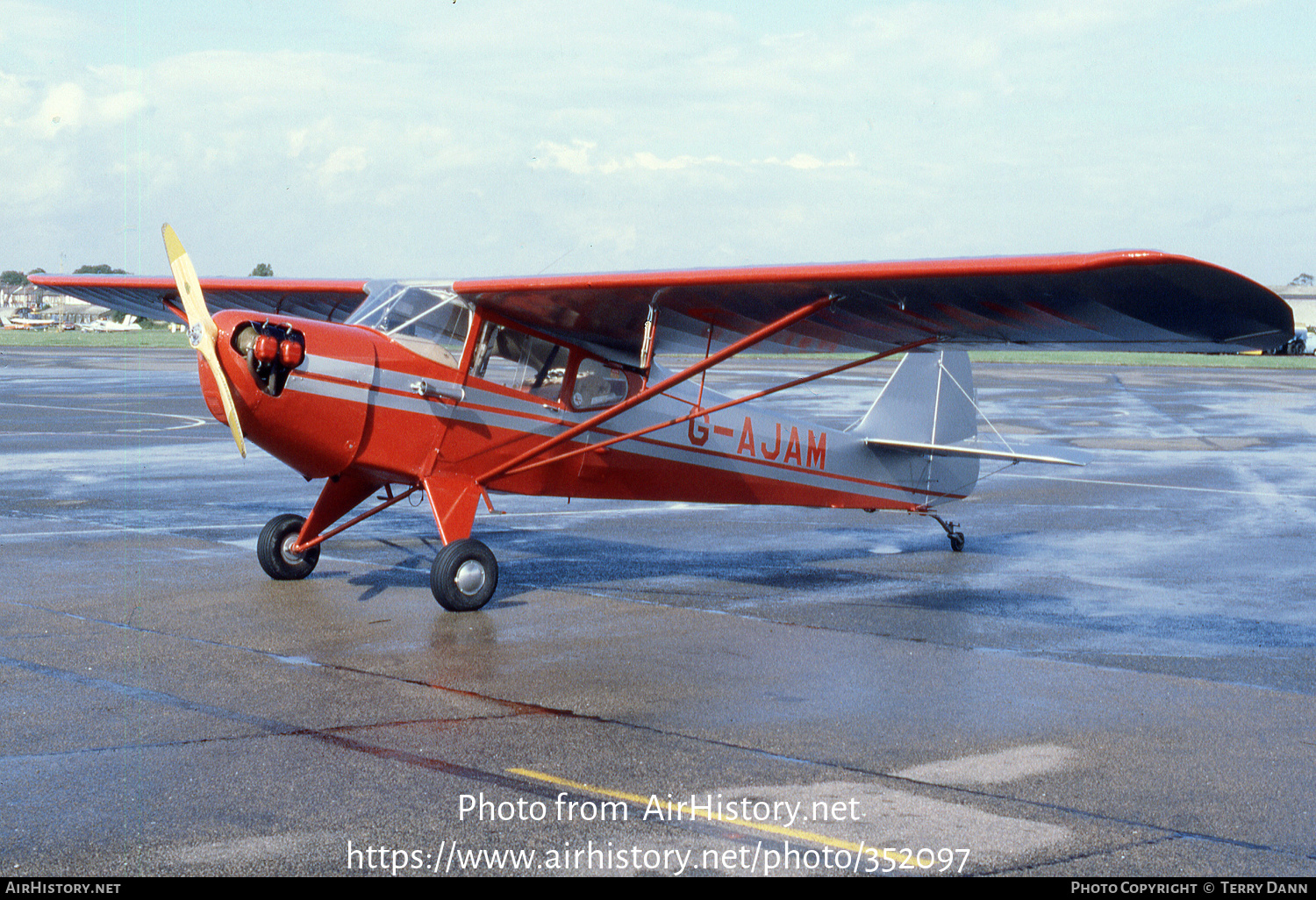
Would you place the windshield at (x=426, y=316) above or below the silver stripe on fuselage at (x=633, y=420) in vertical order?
above

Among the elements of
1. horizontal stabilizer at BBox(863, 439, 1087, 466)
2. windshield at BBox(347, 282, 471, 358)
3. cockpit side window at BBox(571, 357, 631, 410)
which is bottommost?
horizontal stabilizer at BBox(863, 439, 1087, 466)

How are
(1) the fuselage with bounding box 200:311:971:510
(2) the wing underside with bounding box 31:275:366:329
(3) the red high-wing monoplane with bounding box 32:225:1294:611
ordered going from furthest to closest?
(2) the wing underside with bounding box 31:275:366:329 < (1) the fuselage with bounding box 200:311:971:510 < (3) the red high-wing monoplane with bounding box 32:225:1294:611

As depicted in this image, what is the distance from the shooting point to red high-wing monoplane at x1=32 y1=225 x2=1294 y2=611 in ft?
24.4

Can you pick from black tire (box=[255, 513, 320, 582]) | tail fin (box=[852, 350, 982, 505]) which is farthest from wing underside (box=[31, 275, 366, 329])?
tail fin (box=[852, 350, 982, 505])

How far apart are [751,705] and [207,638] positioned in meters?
3.56

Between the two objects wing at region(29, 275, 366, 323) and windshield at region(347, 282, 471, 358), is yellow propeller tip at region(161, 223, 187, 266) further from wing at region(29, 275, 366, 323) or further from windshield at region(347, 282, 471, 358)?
wing at region(29, 275, 366, 323)

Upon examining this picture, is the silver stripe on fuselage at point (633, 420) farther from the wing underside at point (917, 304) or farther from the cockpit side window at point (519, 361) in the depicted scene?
the wing underside at point (917, 304)

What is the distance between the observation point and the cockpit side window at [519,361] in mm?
9492

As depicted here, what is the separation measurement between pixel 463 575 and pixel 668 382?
2066 millimetres

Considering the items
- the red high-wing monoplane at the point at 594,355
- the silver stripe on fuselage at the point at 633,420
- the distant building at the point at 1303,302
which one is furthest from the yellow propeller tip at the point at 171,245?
the distant building at the point at 1303,302

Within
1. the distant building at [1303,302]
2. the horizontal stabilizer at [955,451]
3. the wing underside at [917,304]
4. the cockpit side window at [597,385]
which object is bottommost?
the horizontal stabilizer at [955,451]

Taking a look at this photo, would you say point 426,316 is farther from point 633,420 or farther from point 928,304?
point 928,304

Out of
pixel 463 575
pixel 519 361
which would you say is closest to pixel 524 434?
pixel 519 361

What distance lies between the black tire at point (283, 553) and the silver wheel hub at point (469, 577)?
5.99ft
